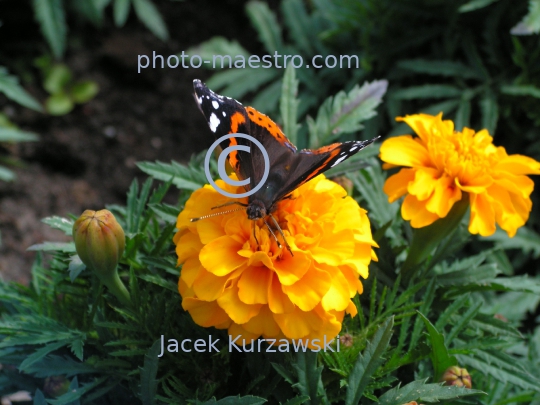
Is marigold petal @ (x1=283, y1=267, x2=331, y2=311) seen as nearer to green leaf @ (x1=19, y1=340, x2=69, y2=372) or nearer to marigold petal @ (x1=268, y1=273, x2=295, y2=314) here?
marigold petal @ (x1=268, y1=273, x2=295, y2=314)

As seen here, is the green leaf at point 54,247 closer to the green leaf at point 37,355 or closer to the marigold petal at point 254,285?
the green leaf at point 37,355

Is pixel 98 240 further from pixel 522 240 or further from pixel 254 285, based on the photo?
pixel 522 240

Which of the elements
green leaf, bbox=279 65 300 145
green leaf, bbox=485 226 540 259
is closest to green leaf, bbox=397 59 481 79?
green leaf, bbox=485 226 540 259

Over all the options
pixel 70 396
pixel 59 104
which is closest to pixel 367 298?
pixel 70 396

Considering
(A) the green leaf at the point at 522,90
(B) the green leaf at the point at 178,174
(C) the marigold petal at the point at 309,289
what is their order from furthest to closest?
(A) the green leaf at the point at 522,90 < (B) the green leaf at the point at 178,174 < (C) the marigold petal at the point at 309,289

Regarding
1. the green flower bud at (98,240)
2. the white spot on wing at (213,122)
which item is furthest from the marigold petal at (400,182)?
the green flower bud at (98,240)

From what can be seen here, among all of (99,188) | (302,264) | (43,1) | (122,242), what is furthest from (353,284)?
(43,1)

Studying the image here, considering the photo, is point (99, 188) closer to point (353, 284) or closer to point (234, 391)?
point (234, 391)
